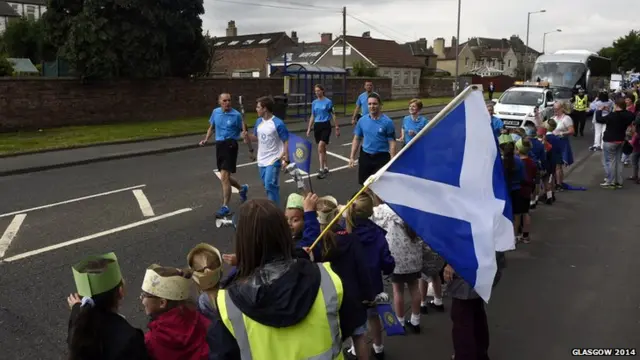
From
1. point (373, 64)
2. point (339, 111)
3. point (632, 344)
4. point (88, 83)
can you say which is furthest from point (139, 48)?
point (373, 64)

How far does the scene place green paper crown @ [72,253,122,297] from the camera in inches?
104

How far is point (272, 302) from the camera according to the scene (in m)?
2.23

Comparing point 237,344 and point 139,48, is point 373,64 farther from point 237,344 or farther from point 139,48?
point 237,344

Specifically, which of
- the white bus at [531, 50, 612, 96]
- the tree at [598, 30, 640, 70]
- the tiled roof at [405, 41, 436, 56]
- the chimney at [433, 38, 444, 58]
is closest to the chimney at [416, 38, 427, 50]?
the tiled roof at [405, 41, 436, 56]

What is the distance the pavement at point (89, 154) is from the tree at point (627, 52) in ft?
250

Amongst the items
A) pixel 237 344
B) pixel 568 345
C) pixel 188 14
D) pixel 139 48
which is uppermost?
pixel 188 14

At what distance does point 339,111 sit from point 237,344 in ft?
90.9

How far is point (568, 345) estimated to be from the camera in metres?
4.71

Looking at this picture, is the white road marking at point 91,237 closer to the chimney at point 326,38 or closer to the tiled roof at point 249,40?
the tiled roof at point 249,40

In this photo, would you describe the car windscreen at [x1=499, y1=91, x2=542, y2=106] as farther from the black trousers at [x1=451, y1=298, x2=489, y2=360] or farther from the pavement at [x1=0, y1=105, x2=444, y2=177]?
the black trousers at [x1=451, y1=298, x2=489, y2=360]

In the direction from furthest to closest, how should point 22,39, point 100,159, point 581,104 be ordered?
1. point 22,39
2. point 581,104
3. point 100,159

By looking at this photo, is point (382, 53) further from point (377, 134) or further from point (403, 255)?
point (403, 255)

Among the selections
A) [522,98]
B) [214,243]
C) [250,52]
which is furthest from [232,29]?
[214,243]

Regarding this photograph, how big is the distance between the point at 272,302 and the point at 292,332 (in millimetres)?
170
